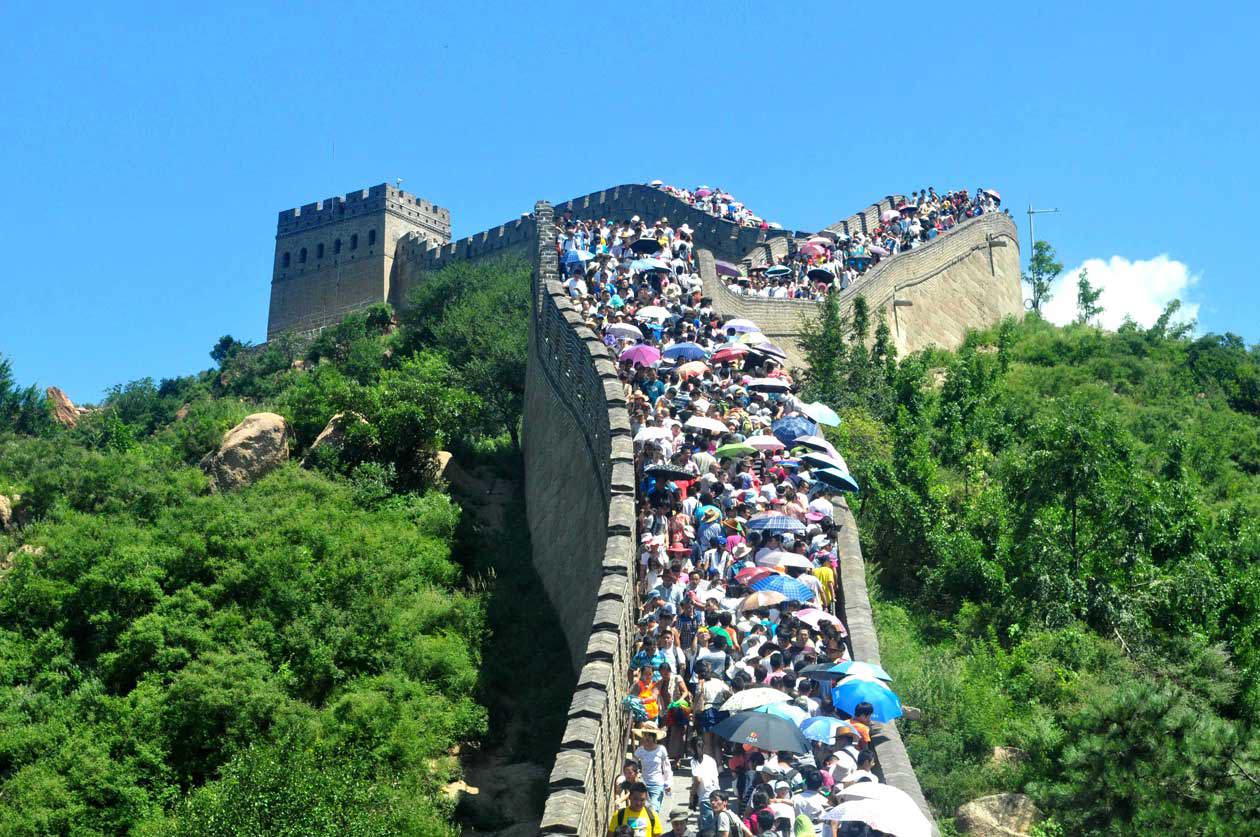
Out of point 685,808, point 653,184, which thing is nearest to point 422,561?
point 685,808

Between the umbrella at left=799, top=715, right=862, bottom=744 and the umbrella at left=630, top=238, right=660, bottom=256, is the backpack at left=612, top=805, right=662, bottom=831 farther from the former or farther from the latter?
the umbrella at left=630, top=238, right=660, bottom=256

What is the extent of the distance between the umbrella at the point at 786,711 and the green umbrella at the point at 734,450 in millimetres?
5964

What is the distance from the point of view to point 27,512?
1107 inches

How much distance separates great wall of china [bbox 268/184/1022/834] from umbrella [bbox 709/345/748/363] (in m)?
1.87

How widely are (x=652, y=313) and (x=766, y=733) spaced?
1233 cm

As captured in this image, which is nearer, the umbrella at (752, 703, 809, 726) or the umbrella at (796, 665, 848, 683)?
the umbrella at (752, 703, 809, 726)

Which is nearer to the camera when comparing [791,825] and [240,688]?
[791,825]

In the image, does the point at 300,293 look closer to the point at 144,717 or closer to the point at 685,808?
the point at 144,717

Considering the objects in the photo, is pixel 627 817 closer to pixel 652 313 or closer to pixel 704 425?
pixel 704 425

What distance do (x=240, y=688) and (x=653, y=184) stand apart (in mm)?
25395

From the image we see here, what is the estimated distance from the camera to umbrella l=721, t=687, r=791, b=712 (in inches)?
510

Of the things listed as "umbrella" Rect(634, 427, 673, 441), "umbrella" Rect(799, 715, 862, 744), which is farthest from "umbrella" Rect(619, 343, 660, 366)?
"umbrella" Rect(799, 715, 862, 744)

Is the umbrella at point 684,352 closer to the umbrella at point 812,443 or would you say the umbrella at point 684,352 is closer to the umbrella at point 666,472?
Result: the umbrella at point 812,443

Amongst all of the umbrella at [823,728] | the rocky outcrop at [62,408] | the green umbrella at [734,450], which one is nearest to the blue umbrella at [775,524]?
the green umbrella at [734,450]
